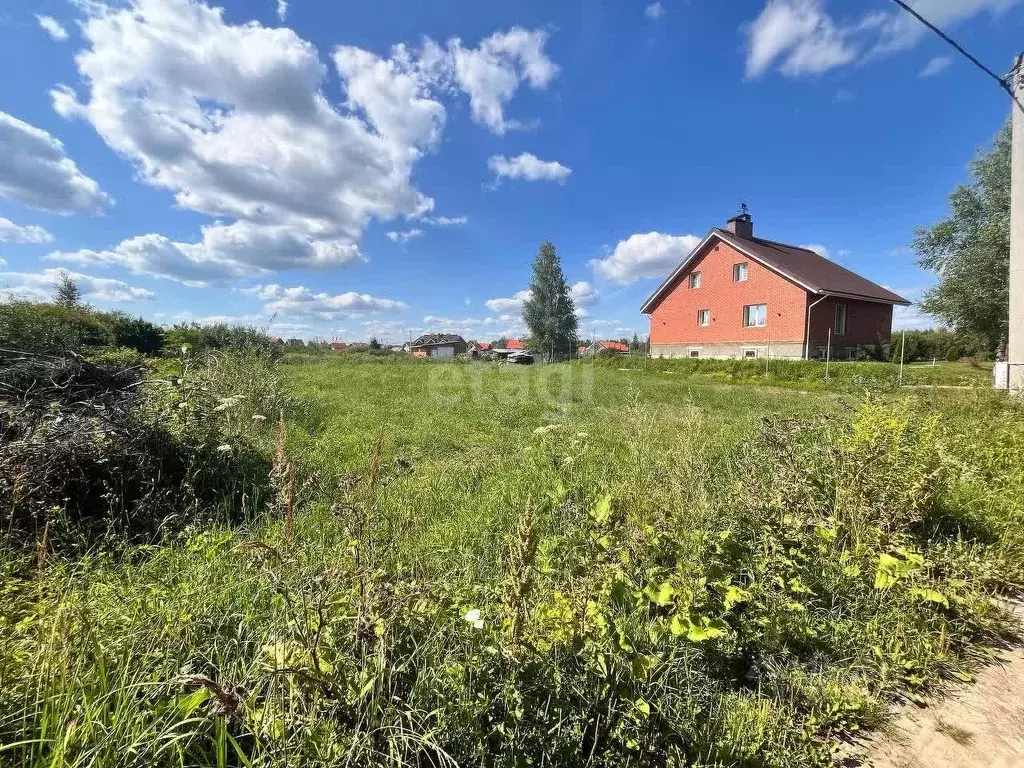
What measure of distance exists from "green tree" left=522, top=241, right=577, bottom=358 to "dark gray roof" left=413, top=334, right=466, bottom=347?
28.2 metres

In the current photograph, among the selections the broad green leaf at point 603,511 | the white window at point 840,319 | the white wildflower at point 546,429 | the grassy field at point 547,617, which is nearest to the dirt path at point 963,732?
the grassy field at point 547,617

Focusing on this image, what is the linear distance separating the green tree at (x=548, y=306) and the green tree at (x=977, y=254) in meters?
24.2

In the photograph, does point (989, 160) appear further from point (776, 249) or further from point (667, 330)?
point (667, 330)

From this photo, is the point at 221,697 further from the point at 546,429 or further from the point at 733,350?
the point at 733,350

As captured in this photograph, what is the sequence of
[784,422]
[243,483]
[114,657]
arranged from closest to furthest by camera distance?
[114,657], [243,483], [784,422]

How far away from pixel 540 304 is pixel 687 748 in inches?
1488

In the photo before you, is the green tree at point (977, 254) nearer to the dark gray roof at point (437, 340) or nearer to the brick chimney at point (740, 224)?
the brick chimney at point (740, 224)

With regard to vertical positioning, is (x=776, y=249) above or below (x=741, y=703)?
above

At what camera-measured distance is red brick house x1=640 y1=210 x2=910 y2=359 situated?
18328 mm

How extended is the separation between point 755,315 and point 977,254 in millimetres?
7219

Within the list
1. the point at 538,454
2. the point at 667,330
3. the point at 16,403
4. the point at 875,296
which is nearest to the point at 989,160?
the point at 875,296

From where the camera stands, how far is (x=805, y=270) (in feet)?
64.8

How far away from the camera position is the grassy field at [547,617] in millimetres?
1100

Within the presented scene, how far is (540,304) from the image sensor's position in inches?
1505
